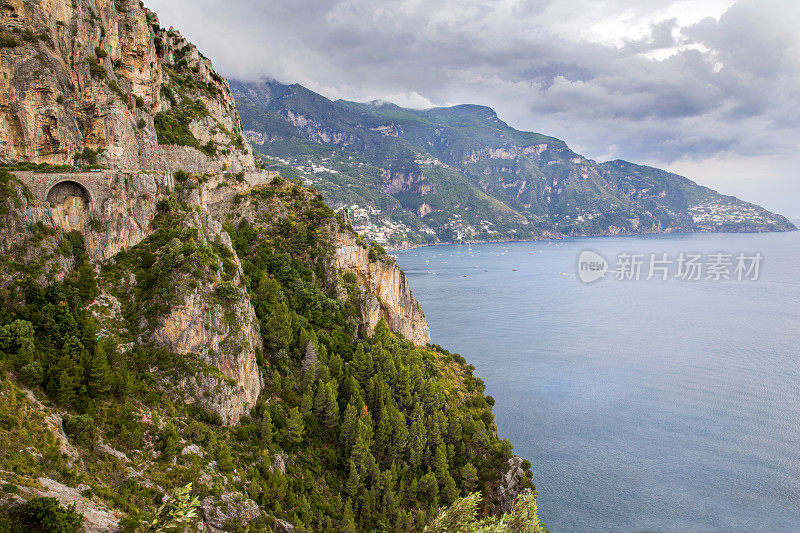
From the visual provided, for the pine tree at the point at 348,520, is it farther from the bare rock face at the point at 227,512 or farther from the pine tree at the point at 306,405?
the pine tree at the point at 306,405

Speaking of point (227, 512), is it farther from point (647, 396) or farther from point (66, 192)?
point (647, 396)

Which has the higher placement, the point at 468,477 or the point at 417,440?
the point at 417,440

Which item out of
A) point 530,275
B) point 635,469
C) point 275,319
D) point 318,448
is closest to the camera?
point 318,448

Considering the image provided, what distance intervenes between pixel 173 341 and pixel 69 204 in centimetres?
1094

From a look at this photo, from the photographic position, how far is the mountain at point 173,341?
66.5 feet

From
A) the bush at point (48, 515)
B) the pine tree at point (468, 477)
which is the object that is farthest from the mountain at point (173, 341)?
the pine tree at point (468, 477)

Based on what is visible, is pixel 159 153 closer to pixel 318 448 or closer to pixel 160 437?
pixel 160 437

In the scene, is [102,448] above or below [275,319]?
below

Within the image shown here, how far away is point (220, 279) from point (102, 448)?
1290 cm

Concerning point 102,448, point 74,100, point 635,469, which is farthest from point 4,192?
point 635,469

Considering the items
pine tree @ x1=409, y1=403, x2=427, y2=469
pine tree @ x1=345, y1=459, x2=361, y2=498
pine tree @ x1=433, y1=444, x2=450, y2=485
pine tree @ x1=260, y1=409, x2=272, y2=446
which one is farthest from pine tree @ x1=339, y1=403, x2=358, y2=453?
pine tree @ x1=433, y1=444, x2=450, y2=485

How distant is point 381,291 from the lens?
51562 millimetres

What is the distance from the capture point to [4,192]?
923 inches

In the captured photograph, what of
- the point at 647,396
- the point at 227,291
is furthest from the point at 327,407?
the point at 647,396
